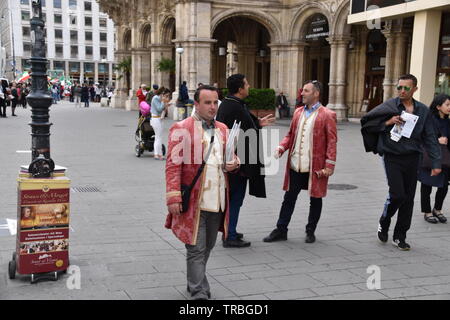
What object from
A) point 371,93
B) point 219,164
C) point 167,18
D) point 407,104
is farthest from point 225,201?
point 167,18

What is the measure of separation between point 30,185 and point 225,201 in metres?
1.65

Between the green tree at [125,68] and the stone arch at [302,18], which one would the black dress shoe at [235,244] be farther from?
the green tree at [125,68]

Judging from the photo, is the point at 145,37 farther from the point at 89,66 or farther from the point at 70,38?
the point at 89,66

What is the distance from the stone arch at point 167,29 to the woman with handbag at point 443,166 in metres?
25.2

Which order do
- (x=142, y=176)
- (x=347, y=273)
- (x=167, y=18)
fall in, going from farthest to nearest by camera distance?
(x=167, y=18)
(x=142, y=176)
(x=347, y=273)

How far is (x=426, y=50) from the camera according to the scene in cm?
1786

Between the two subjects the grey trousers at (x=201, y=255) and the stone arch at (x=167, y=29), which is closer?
the grey trousers at (x=201, y=255)

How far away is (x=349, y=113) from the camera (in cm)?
2820

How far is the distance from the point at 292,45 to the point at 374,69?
14.0ft

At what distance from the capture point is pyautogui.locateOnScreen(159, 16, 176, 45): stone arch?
30.8 m

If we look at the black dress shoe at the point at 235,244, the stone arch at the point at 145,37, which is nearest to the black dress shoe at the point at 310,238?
the black dress shoe at the point at 235,244

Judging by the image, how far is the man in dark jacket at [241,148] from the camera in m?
5.57

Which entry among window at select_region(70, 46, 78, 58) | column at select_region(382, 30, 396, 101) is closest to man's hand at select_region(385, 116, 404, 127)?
column at select_region(382, 30, 396, 101)
